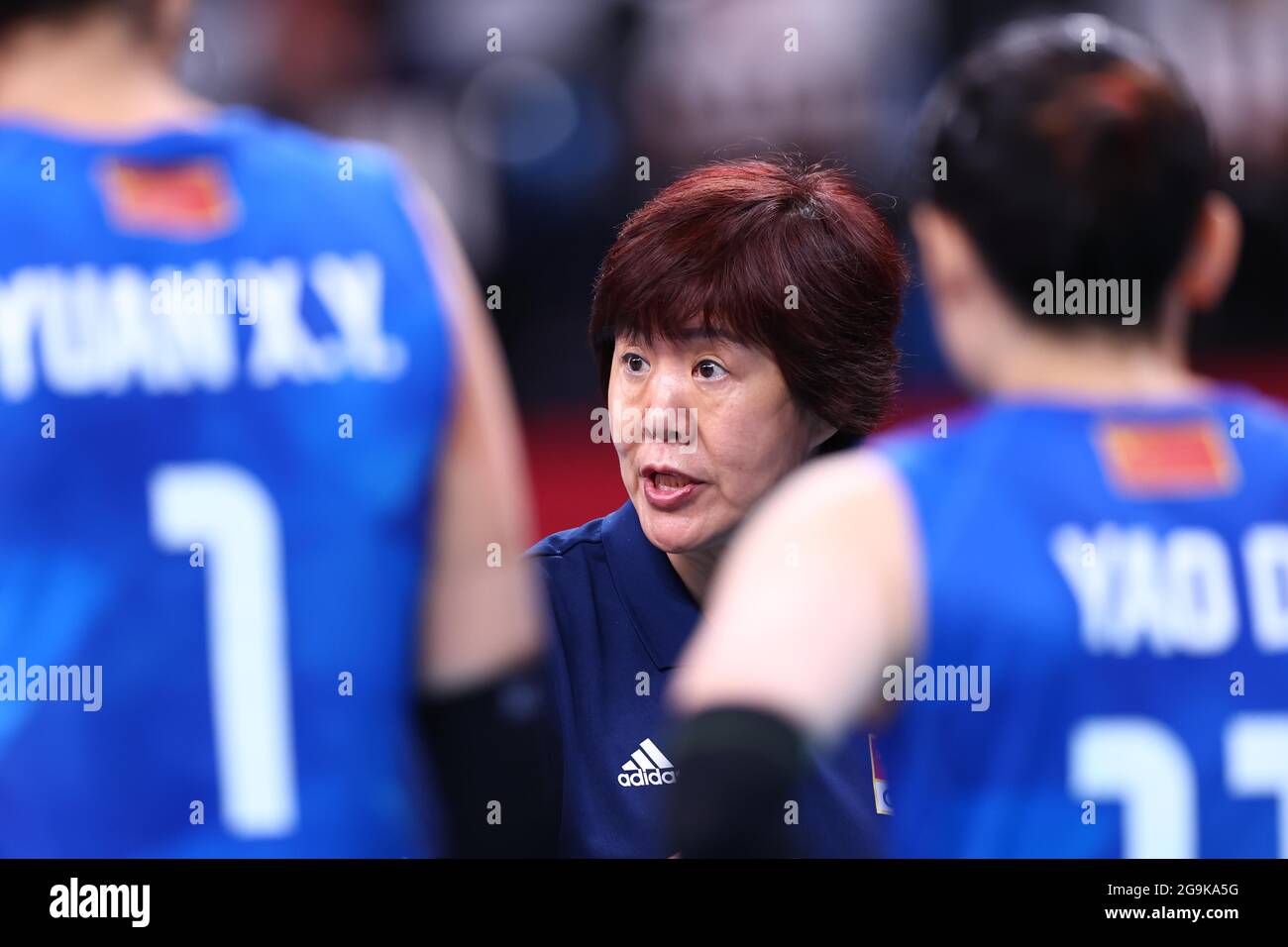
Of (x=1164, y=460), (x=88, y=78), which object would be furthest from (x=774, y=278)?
(x=88, y=78)

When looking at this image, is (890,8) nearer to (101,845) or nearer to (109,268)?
(109,268)

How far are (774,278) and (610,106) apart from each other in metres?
0.55

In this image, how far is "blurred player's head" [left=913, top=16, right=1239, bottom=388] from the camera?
1461 mm

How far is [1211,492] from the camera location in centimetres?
143

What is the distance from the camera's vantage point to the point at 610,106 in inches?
98.6

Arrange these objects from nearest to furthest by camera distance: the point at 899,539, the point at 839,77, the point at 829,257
Answer: the point at 899,539 → the point at 829,257 → the point at 839,77

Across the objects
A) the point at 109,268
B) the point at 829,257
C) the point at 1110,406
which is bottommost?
the point at 1110,406

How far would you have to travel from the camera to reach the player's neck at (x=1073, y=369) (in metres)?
1.44

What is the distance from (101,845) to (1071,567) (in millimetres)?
885

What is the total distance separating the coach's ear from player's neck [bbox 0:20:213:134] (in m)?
0.95

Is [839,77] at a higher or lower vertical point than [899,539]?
higher

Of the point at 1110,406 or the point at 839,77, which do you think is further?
the point at 839,77

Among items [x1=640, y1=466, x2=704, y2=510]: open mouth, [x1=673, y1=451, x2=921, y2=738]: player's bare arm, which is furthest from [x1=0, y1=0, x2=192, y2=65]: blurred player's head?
[x1=640, y1=466, x2=704, y2=510]: open mouth

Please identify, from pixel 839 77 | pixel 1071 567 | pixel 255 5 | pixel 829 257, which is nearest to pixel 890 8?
pixel 839 77
